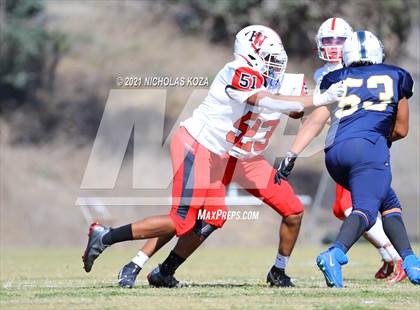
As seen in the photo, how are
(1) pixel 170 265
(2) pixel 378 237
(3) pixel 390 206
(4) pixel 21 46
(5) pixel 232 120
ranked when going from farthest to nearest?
(4) pixel 21 46 → (2) pixel 378 237 → (1) pixel 170 265 → (5) pixel 232 120 → (3) pixel 390 206

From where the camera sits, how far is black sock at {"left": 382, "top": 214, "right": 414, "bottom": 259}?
6.23m

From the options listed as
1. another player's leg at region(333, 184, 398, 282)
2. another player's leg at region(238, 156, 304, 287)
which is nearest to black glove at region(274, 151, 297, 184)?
another player's leg at region(238, 156, 304, 287)

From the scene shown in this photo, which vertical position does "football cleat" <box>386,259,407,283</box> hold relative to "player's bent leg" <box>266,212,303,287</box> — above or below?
below

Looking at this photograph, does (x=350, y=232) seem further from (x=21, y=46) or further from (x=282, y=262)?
(x=21, y=46)

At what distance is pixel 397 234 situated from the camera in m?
6.28

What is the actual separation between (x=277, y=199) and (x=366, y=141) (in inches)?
34.8

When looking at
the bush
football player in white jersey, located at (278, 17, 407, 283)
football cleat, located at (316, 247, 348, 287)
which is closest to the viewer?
football cleat, located at (316, 247, 348, 287)

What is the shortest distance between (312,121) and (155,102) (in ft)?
59.9

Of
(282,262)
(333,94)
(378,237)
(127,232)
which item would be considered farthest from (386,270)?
(127,232)

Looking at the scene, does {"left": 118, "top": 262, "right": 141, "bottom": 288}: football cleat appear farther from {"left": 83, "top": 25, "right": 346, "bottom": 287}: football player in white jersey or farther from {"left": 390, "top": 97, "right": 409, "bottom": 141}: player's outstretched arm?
{"left": 390, "top": 97, "right": 409, "bottom": 141}: player's outstretched arm

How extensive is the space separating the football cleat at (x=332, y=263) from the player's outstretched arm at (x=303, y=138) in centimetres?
72

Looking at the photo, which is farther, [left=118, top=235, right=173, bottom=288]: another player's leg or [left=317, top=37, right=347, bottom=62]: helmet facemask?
[left=317, top=37, right=347, bottom=62]: helmet facemask

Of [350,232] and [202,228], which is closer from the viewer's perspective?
[350,232]

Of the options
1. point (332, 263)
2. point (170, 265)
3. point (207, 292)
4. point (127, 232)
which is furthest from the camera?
point (170, 265)
